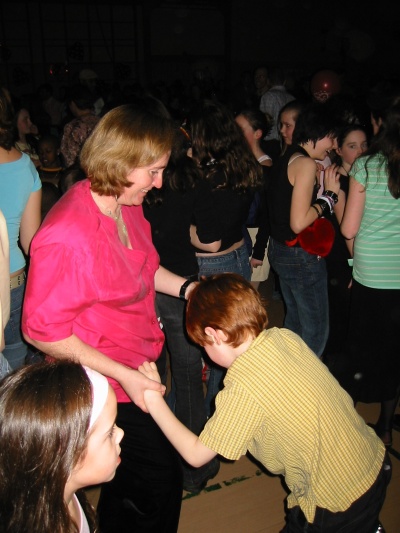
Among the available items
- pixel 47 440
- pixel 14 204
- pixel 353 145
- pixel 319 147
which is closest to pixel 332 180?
pixel 319 147

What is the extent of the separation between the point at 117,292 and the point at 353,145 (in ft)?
6.64

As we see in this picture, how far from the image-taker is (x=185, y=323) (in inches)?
74.9

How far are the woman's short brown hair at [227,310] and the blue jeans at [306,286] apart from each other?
4.20 ft

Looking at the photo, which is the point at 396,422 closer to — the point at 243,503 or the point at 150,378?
the point at 243,503

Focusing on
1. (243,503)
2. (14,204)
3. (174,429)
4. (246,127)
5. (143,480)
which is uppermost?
(246,127)

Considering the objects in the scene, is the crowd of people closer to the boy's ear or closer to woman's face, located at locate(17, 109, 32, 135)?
the boy's ear

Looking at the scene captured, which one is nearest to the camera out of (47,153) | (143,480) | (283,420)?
(283,420)

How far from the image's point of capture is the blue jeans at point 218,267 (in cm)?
249

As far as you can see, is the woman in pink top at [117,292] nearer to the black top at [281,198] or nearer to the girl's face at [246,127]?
the black top at [281,198]

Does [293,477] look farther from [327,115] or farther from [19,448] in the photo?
[327,115]

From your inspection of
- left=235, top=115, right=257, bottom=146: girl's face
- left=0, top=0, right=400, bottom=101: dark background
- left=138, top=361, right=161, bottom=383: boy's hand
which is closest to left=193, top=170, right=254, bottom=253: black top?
left=138, top=361, right=161, bottom=383: boy's hand

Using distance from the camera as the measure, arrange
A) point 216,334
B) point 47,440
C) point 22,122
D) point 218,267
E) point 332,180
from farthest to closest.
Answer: point 22,122, point 332,180, point 218,267, point 216,334, point 47,440

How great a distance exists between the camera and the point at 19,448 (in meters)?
0.91

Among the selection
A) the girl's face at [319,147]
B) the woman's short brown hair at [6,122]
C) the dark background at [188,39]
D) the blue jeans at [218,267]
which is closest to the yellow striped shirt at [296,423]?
the blue jeans at [218,267]
